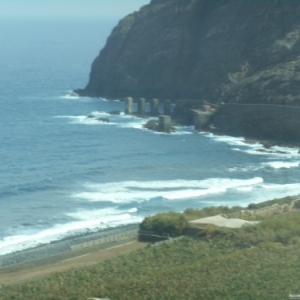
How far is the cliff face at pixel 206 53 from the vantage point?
193 feet

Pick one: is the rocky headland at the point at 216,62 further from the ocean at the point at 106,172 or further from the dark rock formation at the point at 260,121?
the ocean at the point at 106,172

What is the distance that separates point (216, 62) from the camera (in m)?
66.5

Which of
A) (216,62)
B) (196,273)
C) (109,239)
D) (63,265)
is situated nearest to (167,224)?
(109,239)

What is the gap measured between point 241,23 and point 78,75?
33.9 meters

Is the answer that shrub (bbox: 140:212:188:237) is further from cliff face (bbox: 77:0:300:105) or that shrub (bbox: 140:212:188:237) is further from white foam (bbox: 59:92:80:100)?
white foam (bbox: 59:92:80:100)

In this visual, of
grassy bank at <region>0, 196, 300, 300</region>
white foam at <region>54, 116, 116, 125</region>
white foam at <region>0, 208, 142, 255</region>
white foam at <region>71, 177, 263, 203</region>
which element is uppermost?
grassy bank at <region>0, 196, 300, 300</region>

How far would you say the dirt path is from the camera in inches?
928

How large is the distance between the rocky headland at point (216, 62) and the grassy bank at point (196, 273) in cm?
2908

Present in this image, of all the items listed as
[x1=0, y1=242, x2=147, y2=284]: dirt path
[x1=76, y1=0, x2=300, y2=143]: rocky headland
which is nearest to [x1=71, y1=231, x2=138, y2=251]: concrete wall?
[x1=0, y1=242, x2=147, y2=284]: dirt path

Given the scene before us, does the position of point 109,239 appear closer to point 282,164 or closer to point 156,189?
point 156,189

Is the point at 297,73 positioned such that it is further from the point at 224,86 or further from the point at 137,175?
the point at 137,175

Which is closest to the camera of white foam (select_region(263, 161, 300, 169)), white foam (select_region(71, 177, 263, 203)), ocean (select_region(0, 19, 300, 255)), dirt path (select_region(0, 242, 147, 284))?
dirt path (select_region(0, 242, 147, 284))

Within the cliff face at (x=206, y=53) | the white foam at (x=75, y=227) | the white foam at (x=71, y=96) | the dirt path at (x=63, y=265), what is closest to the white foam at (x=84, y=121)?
the cliff face at (x=206, y=53)

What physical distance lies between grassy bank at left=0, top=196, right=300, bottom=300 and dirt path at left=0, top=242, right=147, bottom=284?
4.89 ft
